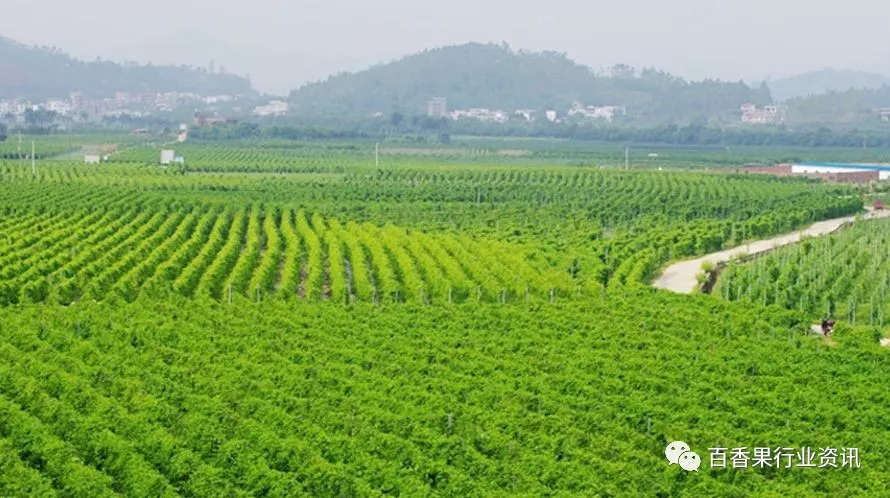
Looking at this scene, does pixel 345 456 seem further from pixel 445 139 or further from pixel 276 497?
pixel 445 139

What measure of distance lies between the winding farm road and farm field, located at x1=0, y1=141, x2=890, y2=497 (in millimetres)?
653

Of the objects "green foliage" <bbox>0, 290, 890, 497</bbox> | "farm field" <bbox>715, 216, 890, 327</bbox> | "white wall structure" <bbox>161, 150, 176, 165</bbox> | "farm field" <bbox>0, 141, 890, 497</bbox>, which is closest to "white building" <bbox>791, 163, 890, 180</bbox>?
"farm field" <bbox>0, 141, 890, 497</bbox>

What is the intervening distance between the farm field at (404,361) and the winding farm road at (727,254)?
2.14ft

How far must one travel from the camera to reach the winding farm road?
37812 millimetres

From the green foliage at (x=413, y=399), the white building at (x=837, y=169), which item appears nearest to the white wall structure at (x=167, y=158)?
the white building at (x=837, y=169)

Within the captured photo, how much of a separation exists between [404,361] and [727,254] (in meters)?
24.2

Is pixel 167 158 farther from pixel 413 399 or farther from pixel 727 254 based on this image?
pixel 413 399

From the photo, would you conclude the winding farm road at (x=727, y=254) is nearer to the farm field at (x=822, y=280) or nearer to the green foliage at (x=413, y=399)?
the farm field at (x=822, y=280)

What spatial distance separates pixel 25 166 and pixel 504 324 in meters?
61.6

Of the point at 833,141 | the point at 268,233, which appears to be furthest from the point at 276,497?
the point at 833,141

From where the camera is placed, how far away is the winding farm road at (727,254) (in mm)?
37812

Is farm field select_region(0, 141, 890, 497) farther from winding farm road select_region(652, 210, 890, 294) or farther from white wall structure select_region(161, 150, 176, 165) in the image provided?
white wall structure select_region(161, 150, 176, 165)

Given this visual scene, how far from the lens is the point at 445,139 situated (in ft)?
450

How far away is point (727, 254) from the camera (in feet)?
149
